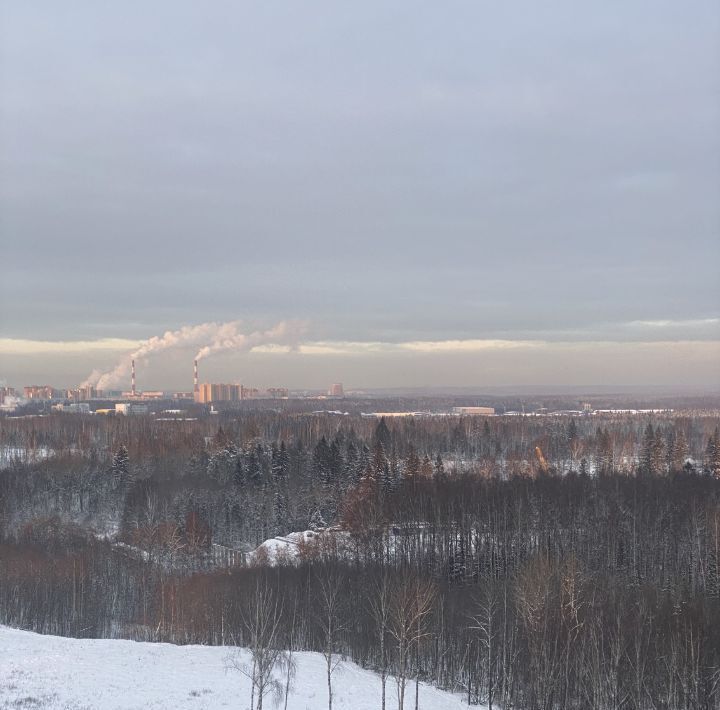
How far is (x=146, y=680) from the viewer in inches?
1157

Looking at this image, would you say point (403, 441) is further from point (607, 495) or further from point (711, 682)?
point (711, 682)

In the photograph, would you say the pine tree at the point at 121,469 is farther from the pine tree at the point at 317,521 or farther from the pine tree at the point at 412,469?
the pine tree at the point at 412,469

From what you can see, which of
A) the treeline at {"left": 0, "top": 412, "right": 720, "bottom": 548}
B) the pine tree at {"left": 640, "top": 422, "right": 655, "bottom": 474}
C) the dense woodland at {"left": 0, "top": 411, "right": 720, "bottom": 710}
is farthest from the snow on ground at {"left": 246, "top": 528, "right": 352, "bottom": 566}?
the pine tree at {"left": 640, "top": 422, "right": 655, "bottom": 474}

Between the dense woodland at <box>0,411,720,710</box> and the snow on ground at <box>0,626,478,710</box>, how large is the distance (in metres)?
1.40

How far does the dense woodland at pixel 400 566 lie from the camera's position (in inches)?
1235

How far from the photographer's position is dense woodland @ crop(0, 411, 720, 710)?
1235 inches

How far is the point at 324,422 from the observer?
149625 millimetres

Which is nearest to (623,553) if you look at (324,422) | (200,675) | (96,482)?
(200,675)

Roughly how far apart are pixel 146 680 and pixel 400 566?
74.8ft

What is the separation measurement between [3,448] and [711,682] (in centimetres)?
11448

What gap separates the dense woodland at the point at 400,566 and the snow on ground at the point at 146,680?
4.60ft

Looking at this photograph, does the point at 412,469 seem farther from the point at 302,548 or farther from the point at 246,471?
the point at 246,471

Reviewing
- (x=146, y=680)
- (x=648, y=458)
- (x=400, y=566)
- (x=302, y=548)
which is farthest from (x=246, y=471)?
(x=146, y=680)

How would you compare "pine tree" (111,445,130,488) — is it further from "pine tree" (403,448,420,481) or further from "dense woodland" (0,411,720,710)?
"pine tree" (403,448,420,481)
